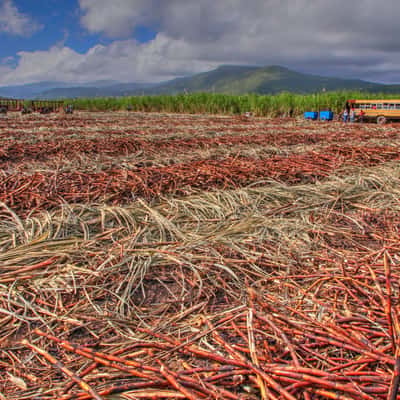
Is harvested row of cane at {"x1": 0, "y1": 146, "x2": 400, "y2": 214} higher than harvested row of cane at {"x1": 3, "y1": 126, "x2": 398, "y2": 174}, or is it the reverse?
harvested row of cane at {"x1": 3, "y1": 126, "x2": 398, "y2": 174}

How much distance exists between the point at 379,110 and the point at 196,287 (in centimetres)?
1864

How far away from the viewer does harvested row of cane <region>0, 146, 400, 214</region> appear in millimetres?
3260

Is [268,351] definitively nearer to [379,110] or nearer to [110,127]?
[110,127]

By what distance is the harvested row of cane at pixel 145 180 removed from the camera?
3260 mm

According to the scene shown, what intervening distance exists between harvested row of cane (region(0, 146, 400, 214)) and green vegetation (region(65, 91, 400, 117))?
62.8 ft

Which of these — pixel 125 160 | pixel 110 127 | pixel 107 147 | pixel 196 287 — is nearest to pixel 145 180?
pixel 125 160

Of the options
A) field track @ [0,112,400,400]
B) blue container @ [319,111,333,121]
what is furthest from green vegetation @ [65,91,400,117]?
field track @ [0,112,400,400]

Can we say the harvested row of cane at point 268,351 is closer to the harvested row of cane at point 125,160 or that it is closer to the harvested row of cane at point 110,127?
the harvested row of cane at point 125,160

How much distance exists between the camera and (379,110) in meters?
17.4

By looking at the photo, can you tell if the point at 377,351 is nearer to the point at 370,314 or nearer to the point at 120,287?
the point at 370,314

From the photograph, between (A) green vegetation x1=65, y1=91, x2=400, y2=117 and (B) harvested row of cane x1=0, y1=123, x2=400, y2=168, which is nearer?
(B) harvested row of cane x1=0, y1=123, x2=400, y2=168

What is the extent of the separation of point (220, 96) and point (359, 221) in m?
25.5

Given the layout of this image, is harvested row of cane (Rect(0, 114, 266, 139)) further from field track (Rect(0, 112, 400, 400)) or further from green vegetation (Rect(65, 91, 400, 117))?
green vegetation (Rect(65, 91, 400, 117))

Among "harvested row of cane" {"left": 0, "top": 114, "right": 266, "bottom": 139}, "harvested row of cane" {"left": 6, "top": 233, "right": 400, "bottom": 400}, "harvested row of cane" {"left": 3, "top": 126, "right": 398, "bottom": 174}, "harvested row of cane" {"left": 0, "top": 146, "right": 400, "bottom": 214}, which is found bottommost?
"harvested row of cane" {"left": 6, "top": 233, "right": 400, "bottom": 400}
